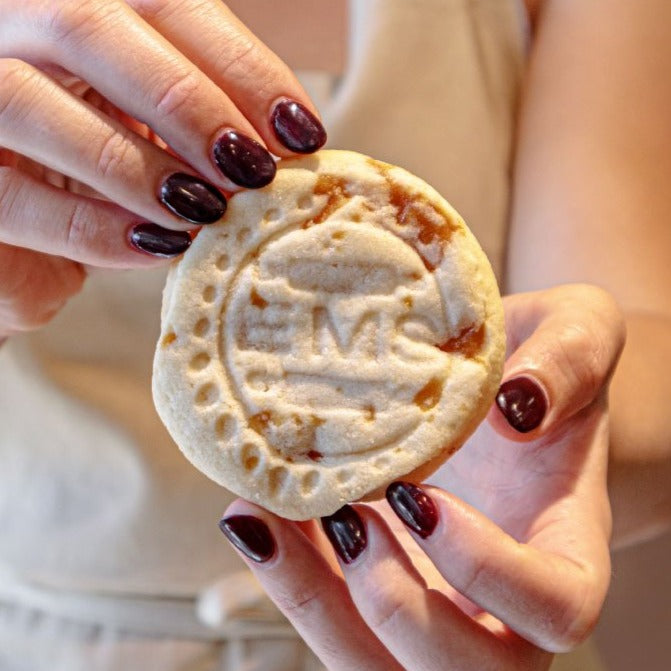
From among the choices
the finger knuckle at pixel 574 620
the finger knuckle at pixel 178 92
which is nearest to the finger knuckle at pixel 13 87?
the finger knuckle at pixel 178 92

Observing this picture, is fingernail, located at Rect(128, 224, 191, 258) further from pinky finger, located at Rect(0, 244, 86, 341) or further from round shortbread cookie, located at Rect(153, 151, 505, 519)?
pinky finger, located at Rect(0, 244, 86, 341)

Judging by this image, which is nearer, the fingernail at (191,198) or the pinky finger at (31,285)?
the fingernail at (191,198)

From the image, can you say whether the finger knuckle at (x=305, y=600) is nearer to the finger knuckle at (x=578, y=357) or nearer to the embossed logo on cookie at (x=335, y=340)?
the embossed logo on cookie at (x=335, y=340)

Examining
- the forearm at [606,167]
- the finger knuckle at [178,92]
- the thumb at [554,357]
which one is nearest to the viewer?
the finger knuckle at [178,92]

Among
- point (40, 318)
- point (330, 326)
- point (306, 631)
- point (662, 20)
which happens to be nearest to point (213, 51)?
point (330, 326)

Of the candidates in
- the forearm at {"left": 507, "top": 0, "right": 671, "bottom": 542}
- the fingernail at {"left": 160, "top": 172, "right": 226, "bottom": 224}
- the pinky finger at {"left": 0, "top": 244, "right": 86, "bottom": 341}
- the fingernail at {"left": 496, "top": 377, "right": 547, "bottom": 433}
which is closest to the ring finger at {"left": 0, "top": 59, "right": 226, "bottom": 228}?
the fingernail at {"left": 160, "top": 172, "right": 226, "bottom": 224}

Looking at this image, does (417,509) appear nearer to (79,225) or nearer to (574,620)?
(574,620)
